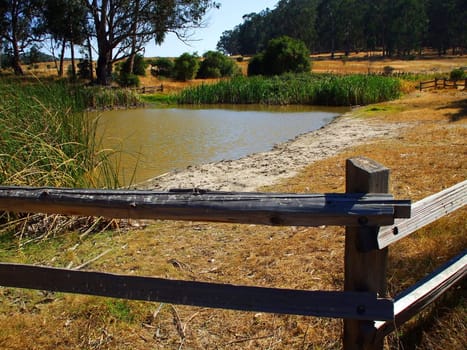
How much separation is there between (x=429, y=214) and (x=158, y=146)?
43.0 ft

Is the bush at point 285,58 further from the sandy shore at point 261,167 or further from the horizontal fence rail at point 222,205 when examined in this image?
the horizontal fence rail at point 222,205

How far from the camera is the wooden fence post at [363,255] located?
204 centimetres

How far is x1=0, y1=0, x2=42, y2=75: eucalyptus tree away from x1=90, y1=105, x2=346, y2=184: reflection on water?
18109mm

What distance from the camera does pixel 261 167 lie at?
10.1 metres

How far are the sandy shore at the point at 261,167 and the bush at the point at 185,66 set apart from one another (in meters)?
33.6

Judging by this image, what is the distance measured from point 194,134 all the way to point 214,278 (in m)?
13.9

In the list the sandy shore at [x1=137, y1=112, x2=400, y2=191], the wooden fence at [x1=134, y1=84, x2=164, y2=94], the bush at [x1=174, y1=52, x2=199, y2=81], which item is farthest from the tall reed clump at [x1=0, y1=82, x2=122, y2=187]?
the bush at [x1=174, y1=52, x2=199, y2=81]

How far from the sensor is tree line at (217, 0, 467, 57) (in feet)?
299

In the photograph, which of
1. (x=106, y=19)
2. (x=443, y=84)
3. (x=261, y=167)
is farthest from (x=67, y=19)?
(x=261, y=167)

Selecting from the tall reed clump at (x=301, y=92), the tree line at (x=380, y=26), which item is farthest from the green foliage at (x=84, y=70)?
the tree line at (x=380, y=26)

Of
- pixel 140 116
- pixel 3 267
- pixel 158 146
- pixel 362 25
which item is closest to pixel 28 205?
pixel 3 267

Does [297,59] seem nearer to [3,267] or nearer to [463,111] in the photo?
[463,111]

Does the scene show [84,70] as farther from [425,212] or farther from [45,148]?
[425,212]

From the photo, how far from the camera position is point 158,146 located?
1520 centimetres
